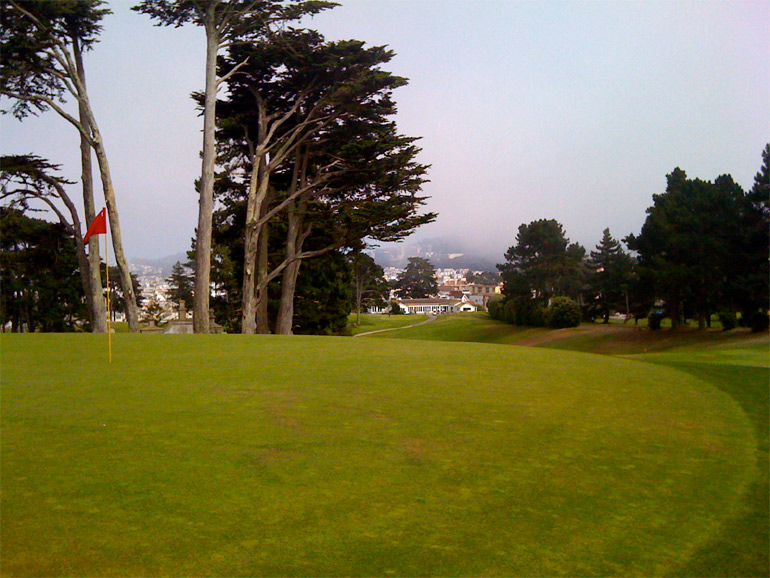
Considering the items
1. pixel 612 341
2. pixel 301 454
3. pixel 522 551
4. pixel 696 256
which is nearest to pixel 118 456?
pixel 301 454

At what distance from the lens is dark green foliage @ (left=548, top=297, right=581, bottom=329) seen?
56156 millimetres

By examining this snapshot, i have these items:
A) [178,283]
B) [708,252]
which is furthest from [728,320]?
[178,283]

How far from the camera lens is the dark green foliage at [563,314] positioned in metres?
56.2

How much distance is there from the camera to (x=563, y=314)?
186 feet

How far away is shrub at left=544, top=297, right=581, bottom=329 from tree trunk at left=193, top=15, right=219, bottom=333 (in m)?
37.6

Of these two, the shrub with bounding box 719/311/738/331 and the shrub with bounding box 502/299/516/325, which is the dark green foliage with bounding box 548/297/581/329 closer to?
the shrub with bounding box 502/299/516/325

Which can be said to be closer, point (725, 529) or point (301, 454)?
point (725, 529)

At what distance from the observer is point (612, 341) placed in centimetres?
4609

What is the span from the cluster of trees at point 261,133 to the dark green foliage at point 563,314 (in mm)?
28930

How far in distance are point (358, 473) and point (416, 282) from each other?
6096 inches

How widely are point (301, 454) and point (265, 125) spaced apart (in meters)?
Result: 25.8

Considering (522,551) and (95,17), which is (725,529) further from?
(95,17)

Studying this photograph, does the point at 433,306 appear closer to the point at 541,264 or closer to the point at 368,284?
the point at 368,284

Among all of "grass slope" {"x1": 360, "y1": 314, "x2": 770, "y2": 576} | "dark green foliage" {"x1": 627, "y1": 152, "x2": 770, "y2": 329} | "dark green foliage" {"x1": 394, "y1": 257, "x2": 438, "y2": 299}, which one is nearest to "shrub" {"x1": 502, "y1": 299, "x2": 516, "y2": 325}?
"dark green foliage" {"x1": 627, "y1": 152, "x2": 770, "y2": 329}
